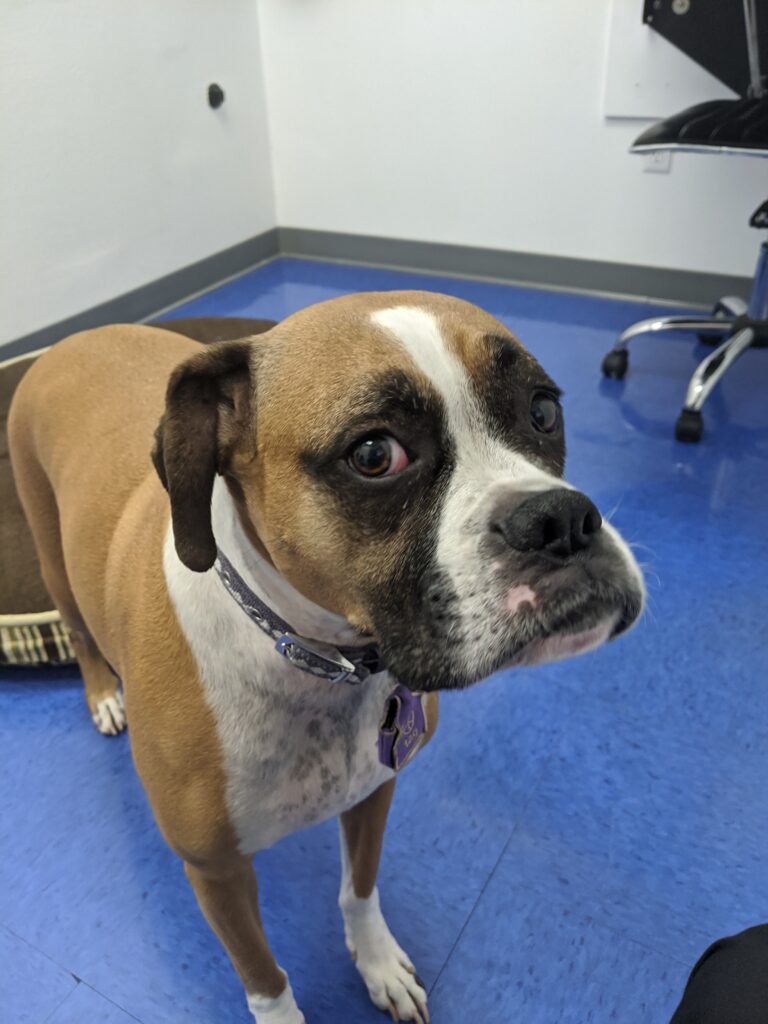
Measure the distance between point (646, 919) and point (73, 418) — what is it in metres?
1.33

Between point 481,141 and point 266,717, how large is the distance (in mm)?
3567

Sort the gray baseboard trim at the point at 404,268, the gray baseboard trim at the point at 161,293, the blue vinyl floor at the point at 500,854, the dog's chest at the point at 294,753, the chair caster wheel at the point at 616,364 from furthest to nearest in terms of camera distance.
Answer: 1. the gray baseboard trim at the point at 404,268
2. the gray baseboard trim at the point at 161,293
3. the chair caster wheel at the point at 616,364
4. the blue vinyl floor at the point at 500,854
5. the dog's chest at the point at 294,753

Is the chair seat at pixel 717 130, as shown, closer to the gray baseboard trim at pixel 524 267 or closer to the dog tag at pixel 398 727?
the gray baseboard trim at pixel 524 267

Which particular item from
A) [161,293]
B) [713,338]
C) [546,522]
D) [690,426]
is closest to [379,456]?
[546,522]

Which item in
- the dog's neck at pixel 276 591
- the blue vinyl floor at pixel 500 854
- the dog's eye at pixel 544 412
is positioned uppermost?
the dog's eye at pixel 544 412

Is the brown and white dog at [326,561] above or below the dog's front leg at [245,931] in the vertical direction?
above

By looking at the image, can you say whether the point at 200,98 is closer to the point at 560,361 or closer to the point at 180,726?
the point at 560,361

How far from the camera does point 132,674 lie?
107 cm

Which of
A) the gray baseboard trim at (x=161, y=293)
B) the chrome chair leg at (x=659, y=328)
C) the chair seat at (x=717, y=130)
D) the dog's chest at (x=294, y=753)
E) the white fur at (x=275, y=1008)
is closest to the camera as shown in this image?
the dog's chest at (x=294, y=753)

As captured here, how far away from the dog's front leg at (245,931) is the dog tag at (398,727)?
24 centimetres

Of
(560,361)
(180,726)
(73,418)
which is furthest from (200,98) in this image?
(180,726)

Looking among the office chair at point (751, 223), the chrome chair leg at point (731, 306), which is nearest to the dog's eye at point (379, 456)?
the office chair at point (751, 223)

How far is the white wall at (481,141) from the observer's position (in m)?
3.46

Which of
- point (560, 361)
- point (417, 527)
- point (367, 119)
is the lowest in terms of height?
point (560, 361)
